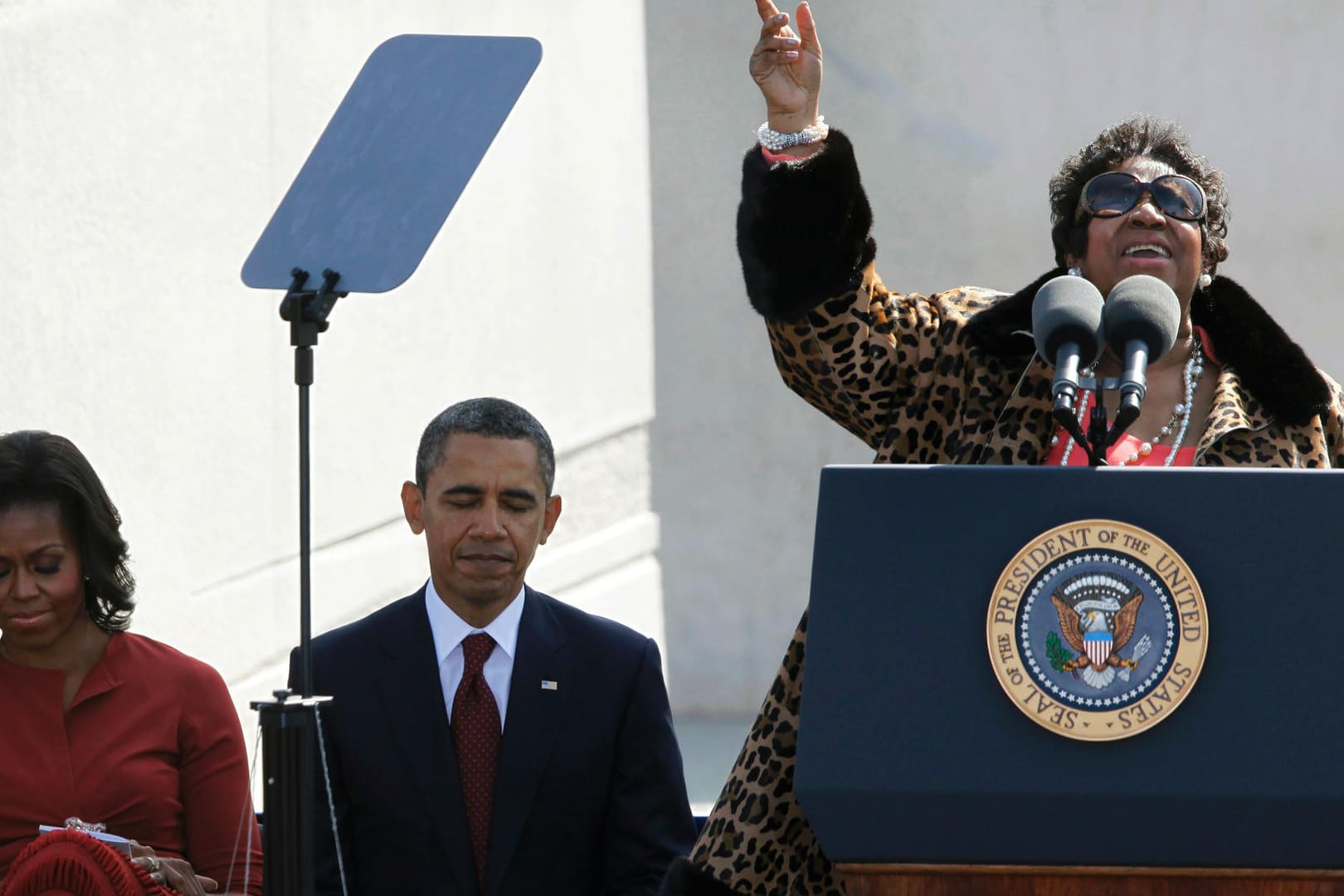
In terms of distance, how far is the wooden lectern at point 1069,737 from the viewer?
1.58 m

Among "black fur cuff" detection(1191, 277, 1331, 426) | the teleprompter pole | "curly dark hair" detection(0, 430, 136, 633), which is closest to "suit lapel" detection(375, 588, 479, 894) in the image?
"curly dark hair" detection(0, 430, 136, 633)

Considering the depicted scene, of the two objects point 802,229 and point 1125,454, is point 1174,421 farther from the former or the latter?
point 802,229

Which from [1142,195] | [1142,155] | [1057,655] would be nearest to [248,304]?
[1142,155]

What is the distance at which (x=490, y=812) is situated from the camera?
267 centimetres

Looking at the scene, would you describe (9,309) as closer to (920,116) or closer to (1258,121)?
(920,116)

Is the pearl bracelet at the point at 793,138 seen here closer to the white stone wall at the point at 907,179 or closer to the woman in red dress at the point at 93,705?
the woman in red dress at the point at 93,705

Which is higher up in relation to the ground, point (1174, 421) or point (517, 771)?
point (1174, 421)

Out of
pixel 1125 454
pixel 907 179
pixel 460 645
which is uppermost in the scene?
pixel 907 179

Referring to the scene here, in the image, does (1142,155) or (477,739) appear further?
(477,739)

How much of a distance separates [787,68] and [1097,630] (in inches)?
32.7

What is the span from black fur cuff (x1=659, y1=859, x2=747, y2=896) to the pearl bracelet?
833 millimetres

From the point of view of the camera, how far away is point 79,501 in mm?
2732

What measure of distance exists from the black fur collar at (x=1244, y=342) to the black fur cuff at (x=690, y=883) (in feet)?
2.28

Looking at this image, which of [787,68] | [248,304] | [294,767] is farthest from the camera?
[248,304]
